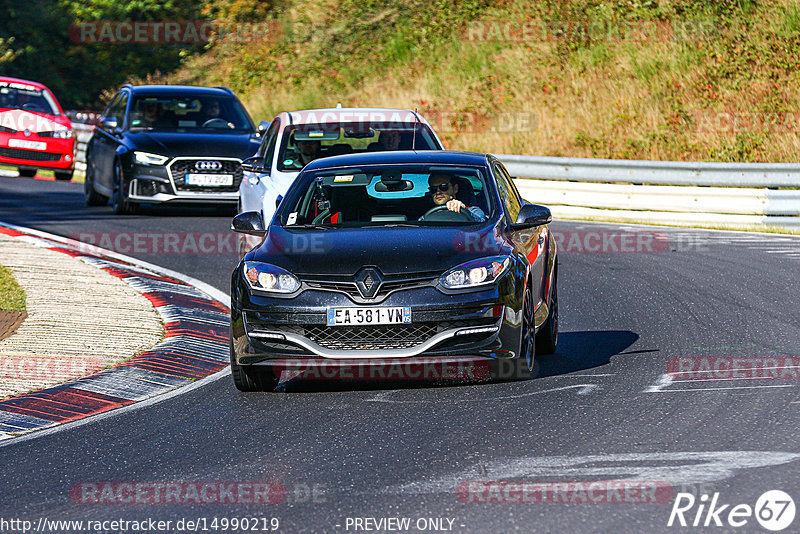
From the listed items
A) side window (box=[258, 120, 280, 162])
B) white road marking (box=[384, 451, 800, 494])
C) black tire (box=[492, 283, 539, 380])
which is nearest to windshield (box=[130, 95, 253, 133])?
side window (box=[258, 120, 280, 162])

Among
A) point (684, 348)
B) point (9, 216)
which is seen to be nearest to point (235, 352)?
point (684, 348)

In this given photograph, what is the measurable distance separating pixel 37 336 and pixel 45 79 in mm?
38714

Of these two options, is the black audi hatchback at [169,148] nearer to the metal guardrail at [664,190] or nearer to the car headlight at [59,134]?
the car headlight at [59,134]

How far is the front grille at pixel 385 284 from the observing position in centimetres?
786

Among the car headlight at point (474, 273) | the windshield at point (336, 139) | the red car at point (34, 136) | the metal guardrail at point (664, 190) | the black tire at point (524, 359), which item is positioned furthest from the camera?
the red car at point (34, 136)

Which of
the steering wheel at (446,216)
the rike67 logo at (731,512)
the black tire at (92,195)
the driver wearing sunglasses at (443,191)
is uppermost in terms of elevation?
the driver wearing sunglasses at (443,191)

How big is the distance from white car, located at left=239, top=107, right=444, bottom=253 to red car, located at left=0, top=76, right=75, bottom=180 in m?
10.7

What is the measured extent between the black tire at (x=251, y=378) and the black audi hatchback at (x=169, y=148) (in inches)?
399

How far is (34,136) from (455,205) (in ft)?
55.7

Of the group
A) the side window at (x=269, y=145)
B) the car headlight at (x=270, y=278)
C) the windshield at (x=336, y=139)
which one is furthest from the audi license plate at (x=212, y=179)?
the car headlight at (x=270, y=278)

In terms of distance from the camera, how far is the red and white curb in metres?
8.09

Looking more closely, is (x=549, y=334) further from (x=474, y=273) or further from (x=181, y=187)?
(x=181, y=187)

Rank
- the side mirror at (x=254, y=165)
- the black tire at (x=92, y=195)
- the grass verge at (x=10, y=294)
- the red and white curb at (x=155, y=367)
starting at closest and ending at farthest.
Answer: the red and white curb at (x=155, y=367), the grass verge at (x=10, y=294), the side mirror at (x=254, y=165), the black tire at (x=92, y=195)

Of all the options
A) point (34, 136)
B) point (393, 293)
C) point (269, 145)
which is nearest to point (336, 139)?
point (269, 145)
